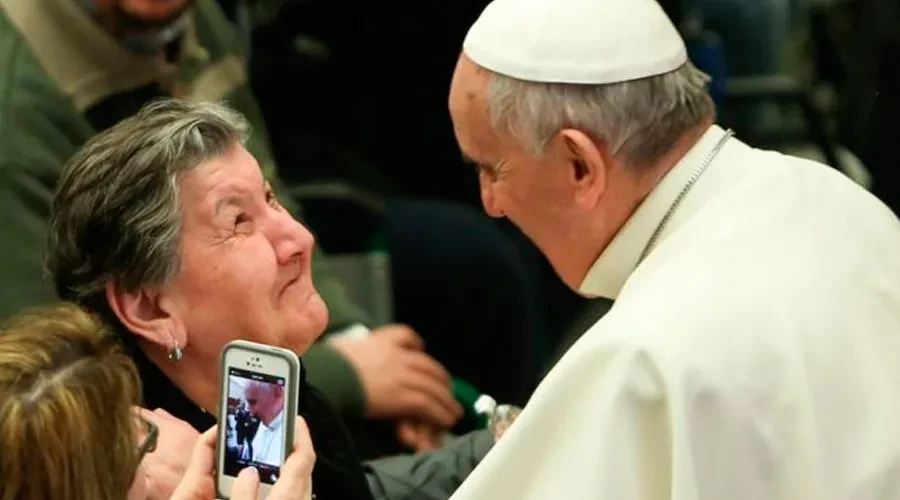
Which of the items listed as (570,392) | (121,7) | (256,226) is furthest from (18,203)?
(570,392)

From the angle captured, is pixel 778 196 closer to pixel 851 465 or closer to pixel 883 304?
pixel 883 304

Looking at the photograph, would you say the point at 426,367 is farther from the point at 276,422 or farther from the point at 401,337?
the point at 276,422

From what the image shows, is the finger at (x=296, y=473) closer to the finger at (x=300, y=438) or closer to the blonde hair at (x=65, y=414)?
the finger at (x=300, y=438)

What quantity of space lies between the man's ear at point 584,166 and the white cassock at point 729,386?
110 mm

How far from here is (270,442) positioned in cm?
161

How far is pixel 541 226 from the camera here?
1807 mm

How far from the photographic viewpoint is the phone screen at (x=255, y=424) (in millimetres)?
1596

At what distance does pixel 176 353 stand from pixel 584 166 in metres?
0.50

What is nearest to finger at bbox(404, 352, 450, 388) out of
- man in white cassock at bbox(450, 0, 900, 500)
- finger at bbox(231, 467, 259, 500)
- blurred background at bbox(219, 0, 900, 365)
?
blurred background at bbox(219, 0, 900, 365)

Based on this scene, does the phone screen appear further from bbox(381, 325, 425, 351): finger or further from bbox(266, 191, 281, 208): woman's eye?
bbox(381, 325, 425, 351): finger

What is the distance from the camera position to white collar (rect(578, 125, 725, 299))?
173 cm

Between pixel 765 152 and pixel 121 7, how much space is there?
103cm

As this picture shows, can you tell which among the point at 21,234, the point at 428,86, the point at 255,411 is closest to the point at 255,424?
the point at 255,411

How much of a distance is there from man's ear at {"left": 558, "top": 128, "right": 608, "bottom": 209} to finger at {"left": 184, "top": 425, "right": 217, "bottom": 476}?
456mm
